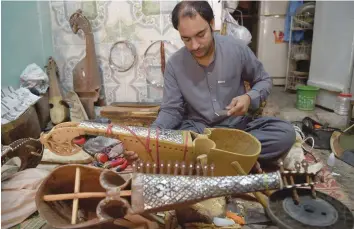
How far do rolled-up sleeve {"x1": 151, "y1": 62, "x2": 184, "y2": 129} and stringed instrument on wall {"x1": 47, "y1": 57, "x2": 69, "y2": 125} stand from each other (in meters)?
1.23

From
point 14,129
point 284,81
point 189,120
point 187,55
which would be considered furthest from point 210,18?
point 284,81

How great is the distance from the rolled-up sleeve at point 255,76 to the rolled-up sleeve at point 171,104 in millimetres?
495

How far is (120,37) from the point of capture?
2.85 m

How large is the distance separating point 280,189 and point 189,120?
1.03 meters

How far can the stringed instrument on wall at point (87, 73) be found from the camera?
2.64 m

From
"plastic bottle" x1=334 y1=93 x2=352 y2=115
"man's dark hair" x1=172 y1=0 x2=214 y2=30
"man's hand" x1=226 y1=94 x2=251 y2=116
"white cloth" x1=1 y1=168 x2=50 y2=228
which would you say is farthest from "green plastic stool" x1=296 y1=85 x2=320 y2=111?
"white cloth" x1=1 y1=168 x2=50 y2=228

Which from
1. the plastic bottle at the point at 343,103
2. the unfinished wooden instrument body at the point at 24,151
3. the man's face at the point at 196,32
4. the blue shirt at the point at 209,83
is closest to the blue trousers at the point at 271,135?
the blue shirt at the point at 209,83

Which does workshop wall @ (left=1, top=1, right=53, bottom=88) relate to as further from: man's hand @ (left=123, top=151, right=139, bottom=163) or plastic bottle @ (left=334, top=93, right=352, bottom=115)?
plastic bottle @ (left=334, top=93, right=352, bottom=115)

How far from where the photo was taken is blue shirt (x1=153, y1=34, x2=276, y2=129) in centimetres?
192

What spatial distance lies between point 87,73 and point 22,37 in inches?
25.2

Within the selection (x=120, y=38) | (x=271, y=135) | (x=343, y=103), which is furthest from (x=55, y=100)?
(x=343, y=103)

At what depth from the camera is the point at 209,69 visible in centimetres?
192

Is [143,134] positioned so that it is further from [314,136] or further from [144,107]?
Result: [314,136]

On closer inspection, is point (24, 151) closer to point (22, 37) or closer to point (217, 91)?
point (217, 91)
